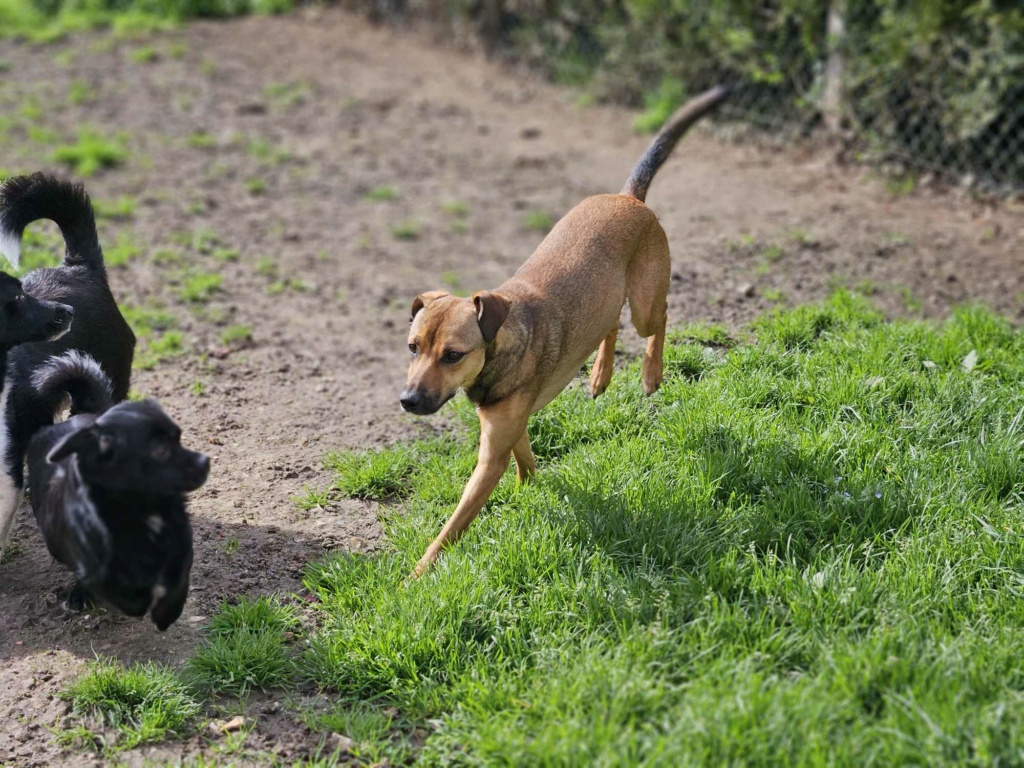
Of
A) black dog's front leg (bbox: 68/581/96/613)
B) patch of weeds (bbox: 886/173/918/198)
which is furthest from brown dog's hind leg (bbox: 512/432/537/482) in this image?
patch of weeds (bbox: 886/173/918/198)

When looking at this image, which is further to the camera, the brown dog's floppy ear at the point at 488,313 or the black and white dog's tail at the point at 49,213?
the black and white dog's tail at the point at 49,213

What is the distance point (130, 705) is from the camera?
393 centimetres

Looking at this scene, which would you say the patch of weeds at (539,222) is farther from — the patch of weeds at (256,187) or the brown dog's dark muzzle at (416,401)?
the brown dog's dark muzzle at (416,401)

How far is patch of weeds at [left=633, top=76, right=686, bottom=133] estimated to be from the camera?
37.9 feet

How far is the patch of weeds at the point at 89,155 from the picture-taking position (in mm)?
10469

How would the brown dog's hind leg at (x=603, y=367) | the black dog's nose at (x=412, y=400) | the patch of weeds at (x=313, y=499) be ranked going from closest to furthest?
the black dog's nose at (x=412, y=400), the patch of weeds at (x=313, y=499), the brown dog's hind leg at (x=603, y=367)

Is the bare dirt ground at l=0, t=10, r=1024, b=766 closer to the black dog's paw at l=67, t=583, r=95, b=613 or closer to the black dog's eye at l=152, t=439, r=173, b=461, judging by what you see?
the black dog's paw at l=67, t=583, r=95, b=613

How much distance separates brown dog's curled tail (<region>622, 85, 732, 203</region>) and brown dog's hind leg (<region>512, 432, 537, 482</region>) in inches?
63.5

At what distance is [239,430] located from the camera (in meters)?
6.07

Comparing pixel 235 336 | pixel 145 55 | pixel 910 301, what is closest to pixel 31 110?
pixel 145 55

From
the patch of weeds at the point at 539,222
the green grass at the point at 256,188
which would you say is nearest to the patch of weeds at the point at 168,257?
the green grass at the point at 256,188

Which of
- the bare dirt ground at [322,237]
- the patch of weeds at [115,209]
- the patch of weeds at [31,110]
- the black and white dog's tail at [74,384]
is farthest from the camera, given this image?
Result: the patch of weeds at [31,110]

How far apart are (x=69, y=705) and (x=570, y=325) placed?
273 cm

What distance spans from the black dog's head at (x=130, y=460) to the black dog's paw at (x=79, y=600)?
2.69ft
